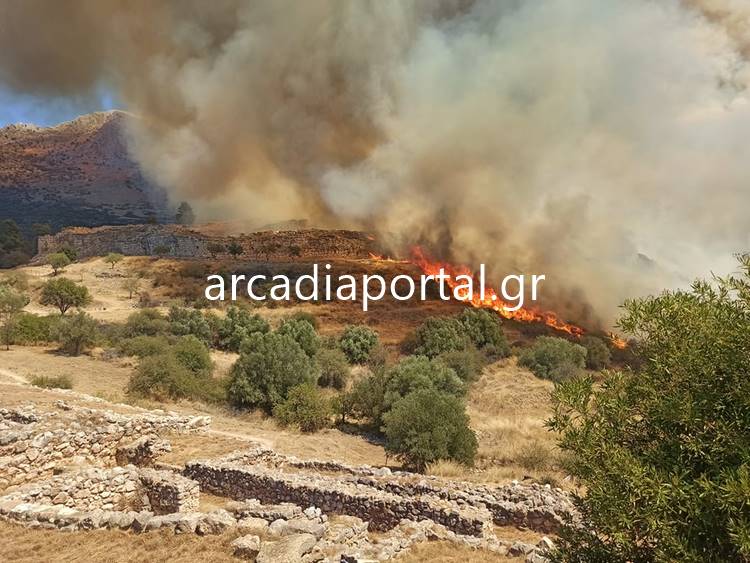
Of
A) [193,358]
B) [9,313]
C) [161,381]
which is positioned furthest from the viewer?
[9,313]

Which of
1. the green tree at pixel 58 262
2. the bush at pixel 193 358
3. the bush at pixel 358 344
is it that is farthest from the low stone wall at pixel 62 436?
the green tree at pixel 58 262

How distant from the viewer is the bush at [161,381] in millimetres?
18562

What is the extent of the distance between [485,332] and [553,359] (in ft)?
22.2

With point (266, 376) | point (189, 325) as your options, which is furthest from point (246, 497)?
point (189, 325)

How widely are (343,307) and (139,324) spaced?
763 inches

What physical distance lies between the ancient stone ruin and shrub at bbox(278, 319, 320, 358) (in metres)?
14.3

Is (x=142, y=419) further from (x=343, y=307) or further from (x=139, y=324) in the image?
(x=343, y=307)

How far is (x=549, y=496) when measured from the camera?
9.67m

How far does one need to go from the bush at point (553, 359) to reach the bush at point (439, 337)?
3998 mm

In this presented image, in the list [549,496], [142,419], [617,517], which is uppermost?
[617,517]

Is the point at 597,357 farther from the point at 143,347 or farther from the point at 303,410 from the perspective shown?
the point at 143,347

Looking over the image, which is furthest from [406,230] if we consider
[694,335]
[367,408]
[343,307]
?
[694,335]

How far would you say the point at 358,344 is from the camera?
31703mm

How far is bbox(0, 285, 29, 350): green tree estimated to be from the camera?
25.0m
